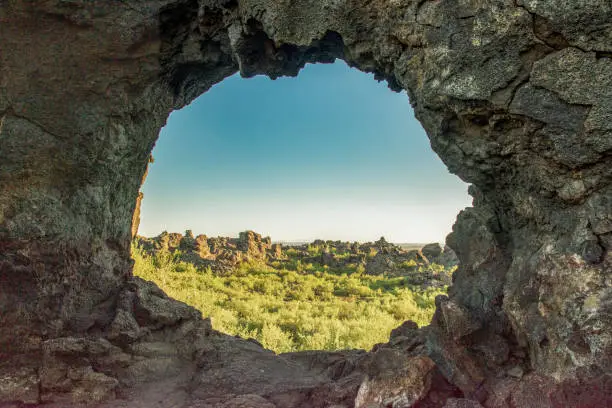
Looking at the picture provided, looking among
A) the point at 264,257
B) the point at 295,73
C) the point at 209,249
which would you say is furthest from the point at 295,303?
the point at 264,257

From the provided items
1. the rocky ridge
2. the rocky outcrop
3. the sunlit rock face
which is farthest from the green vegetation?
the sunlit rock face

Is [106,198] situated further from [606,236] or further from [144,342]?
[606,236]

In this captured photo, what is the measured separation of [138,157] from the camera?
16.4 ft

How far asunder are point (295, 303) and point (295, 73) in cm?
1036

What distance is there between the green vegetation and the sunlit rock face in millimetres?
4107

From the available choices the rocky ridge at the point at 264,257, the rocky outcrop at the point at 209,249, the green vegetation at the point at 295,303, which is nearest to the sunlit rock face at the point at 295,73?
the green vegetation at the point at 295,303

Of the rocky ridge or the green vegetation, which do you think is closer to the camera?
the green vegetation

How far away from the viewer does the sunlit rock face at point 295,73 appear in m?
2.72

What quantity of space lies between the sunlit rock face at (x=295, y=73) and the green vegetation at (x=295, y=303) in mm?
4107

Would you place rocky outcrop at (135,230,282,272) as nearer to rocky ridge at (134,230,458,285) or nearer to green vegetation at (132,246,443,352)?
rocky ridge at (134,230,458,285)

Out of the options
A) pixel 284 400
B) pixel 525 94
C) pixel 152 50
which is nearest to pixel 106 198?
pixel 152 50

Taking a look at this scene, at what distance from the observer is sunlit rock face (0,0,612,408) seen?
2.72 metres

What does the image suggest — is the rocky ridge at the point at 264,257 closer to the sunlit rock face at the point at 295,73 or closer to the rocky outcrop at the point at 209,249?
the rocky outcrop at the point at 209,249

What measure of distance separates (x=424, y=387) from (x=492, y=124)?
2.18 meters
